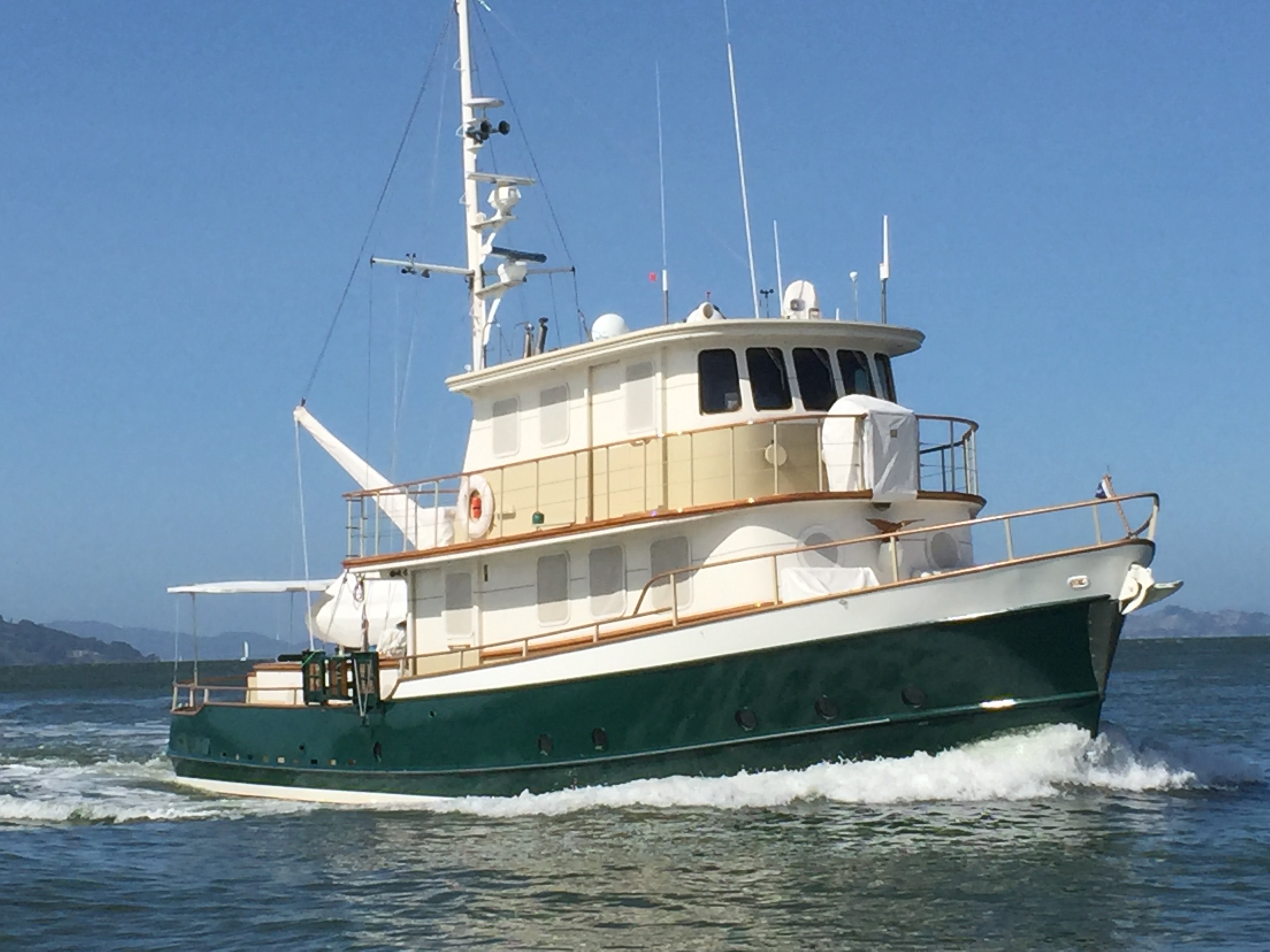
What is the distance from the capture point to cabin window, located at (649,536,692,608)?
17703 millimetres

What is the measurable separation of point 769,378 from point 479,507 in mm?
3914

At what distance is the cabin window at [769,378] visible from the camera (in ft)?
59.6

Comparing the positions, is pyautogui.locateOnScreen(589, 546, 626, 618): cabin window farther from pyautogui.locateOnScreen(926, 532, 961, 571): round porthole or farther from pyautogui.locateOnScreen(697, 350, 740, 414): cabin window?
pyautogui.locateOnScreen(926, 532, 961, 571): round porthole

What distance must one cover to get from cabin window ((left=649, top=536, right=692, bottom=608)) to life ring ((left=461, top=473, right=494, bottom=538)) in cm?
238

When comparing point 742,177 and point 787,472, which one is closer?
point 787,472

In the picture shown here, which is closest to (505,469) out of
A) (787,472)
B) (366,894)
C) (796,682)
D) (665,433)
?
(665,433)

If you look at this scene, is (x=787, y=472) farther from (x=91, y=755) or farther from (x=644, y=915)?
(x=91, y=755)

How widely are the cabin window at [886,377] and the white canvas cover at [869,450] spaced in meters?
1.79

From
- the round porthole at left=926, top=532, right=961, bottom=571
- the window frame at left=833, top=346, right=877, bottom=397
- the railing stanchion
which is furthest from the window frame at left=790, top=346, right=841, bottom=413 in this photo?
the round porthole at left=926, top=532, right=961, bottom=571

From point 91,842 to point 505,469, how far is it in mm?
6363

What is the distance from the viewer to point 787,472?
17.6m

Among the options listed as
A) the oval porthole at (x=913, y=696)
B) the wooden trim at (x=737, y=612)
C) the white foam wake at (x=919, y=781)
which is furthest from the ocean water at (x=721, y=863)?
the wooden trim at (x=737, y=612)

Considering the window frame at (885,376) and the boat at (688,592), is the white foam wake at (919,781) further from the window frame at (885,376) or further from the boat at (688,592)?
the window frame at (885,376)

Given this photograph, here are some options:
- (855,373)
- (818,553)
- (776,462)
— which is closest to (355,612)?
(776,462)
